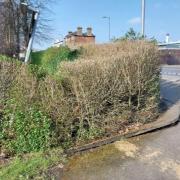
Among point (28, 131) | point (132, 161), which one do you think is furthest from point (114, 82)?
point (28, 131)

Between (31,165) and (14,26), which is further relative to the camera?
(14,26)

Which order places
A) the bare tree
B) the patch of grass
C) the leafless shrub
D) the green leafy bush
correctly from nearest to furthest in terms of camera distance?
the patch of grass < the green leafy bush < the leafless shrub < the bare tree

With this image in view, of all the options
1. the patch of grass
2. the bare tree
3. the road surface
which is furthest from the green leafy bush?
the bare tree

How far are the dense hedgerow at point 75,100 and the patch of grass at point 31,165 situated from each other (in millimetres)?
206

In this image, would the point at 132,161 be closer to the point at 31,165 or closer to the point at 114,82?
the point at 31,165

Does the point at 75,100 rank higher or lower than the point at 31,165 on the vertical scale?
higher

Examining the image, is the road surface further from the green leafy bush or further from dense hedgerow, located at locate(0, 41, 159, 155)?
the green leafy bush

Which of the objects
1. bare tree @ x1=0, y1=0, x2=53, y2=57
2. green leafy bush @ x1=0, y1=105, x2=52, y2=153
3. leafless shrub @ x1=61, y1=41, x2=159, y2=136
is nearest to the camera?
green leafy bush @ x1=0, y1=105, x2=52, y2=153

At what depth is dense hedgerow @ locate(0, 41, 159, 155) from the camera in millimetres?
5574

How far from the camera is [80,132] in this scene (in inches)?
243

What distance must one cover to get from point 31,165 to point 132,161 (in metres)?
1.73

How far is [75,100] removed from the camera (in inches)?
243

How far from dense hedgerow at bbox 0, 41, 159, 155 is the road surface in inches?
22.1

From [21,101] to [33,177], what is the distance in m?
1.49
